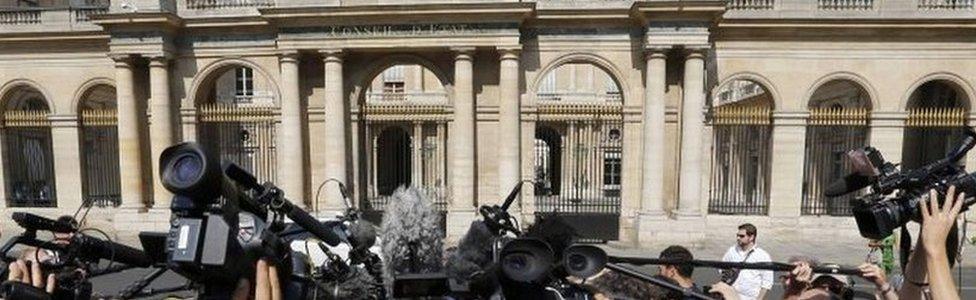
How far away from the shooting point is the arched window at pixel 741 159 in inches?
570

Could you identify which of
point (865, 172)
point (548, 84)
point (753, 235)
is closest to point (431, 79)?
point (548, 84)

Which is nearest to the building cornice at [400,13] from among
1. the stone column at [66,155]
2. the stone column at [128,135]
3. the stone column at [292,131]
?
the stone column at [292,131]

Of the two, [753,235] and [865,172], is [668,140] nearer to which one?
[753,235]

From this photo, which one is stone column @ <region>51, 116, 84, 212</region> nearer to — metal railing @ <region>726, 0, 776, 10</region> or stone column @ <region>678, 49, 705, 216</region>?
stone column @ <region>678, 49, 705, 216</region>

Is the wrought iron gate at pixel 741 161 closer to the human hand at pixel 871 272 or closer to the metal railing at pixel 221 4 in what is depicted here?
the metal railing at pixel 221 4

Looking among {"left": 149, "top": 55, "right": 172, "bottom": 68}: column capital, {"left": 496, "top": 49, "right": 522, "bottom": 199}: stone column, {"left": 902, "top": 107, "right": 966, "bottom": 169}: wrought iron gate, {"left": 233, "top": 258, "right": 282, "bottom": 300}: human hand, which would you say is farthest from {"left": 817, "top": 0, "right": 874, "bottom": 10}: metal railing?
{"left": 149, "top": 55, "right": 172, "bottom": 68}: column capital

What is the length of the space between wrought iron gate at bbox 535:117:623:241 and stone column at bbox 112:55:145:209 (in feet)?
35.0

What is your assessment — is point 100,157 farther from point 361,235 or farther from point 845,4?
point 845,4

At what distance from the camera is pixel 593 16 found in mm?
13539

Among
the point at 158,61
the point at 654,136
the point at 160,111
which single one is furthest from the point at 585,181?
the point at 158,61

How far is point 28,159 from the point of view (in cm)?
1764

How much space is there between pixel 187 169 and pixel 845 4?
16.3 metres

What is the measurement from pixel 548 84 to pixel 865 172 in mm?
27571

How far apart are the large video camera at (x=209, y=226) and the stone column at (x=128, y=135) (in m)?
14.8
